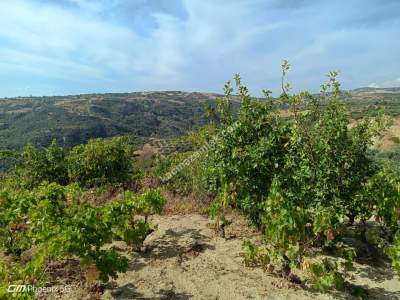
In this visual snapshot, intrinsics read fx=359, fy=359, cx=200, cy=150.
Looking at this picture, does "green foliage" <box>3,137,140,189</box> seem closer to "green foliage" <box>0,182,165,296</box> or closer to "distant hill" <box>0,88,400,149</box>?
"green foliage" <box>0,182,165,296</box>

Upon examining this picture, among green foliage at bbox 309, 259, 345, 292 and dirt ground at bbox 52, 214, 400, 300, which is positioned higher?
green foliage at bbox 309, 259, 345, 292

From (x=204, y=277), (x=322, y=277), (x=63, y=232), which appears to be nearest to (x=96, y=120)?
(x=204, y=277)

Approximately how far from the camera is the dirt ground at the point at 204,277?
600 centimetres

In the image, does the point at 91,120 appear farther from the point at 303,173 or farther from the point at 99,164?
the point at 303,173

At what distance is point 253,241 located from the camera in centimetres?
824

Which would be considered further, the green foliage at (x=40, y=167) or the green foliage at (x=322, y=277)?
the green foliage at (x=40, y=167)

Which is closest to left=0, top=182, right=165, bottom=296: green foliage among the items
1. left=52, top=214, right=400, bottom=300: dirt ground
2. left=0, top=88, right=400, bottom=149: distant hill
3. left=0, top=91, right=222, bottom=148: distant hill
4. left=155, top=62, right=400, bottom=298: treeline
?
left=52, top=214, right=400, bottom=300: dirt ground

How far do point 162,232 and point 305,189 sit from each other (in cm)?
366

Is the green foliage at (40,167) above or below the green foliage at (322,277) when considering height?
above

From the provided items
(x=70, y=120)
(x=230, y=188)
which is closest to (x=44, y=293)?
(x=230, y=188)

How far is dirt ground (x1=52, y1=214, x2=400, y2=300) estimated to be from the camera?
6.00 m

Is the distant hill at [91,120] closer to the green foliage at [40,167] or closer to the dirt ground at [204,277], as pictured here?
the green foliage at [40,167]

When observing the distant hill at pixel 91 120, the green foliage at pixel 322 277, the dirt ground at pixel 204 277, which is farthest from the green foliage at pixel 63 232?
the distant hill at pixel 91 120

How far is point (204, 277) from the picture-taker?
653cm
